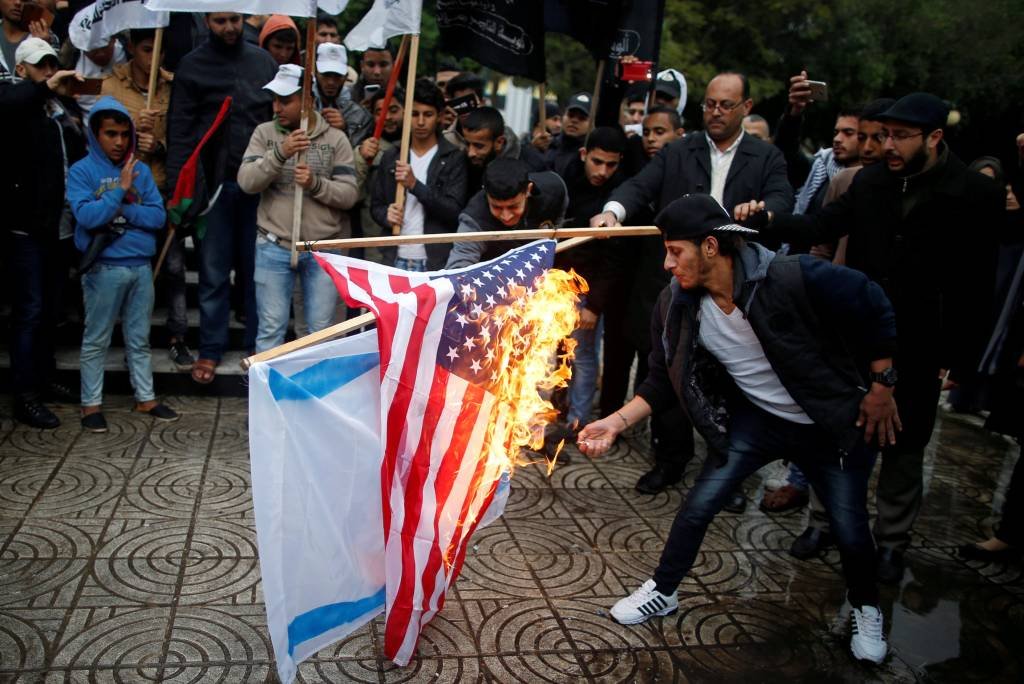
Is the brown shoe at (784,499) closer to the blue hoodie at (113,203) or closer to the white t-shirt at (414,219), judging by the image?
the white t-shirt at (414,219)

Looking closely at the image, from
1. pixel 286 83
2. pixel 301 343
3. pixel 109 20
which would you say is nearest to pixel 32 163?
pixel 109 20

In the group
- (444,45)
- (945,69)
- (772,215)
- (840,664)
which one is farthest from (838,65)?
(840,664)

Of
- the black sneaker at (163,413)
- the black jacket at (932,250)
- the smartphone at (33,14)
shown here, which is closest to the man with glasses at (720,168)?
the black jacket at (932,250)

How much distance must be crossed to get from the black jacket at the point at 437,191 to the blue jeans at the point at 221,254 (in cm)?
116

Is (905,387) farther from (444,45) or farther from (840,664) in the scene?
(444,45)

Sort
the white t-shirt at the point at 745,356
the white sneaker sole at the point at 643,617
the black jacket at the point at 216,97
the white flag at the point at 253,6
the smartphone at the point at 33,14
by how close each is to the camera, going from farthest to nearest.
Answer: the black jacket at the point at 216,97, the smartphone at the point at 33,14, the white flag at the point at 253,6, the white sneaker sole at the point at 643,617, the white t-shirt at the point at 745,356

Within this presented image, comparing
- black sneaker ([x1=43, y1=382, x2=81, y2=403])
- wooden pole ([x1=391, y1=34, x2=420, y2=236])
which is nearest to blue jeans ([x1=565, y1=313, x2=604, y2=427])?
wooden pole ([x1=391, y1=34, x2=420, y2=236])

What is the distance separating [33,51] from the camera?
5.84m

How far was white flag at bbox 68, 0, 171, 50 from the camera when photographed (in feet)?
20.7

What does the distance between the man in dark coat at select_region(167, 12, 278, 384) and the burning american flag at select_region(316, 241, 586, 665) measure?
3737 mm

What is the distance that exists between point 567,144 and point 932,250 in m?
4.11

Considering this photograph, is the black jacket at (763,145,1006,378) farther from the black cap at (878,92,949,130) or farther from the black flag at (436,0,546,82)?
the black flag at (436,0,546,82)

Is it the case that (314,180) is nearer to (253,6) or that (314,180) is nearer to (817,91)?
(253,6)

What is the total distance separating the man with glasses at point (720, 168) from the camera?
5.58 metres
